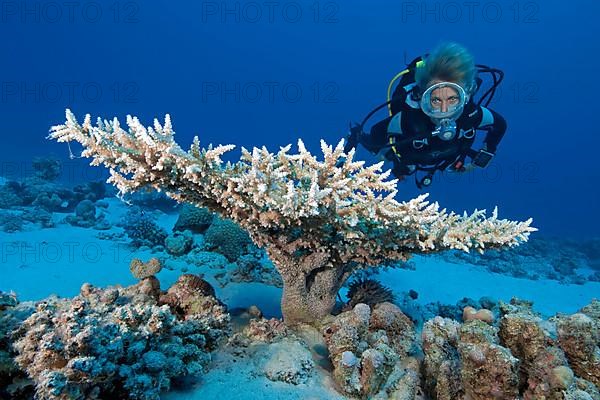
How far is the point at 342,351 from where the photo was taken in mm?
2562

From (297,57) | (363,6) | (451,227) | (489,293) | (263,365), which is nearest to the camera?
(263,365)

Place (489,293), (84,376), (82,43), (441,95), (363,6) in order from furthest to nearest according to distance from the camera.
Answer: (363,6) → (82,43) → (489,293) → (441,95) → (84,376)

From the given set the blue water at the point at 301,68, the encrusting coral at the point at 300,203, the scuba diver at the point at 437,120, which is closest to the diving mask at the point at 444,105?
the scuba diver at the point at 437,120

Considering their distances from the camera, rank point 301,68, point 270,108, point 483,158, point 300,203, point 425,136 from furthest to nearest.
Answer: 1. point 301,68
2. point 270,108
3. point 483,158
4. point 425,136
5. point 300,203

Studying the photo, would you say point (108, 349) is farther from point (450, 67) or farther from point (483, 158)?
point (483, 158)

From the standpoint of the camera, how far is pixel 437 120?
570 cm

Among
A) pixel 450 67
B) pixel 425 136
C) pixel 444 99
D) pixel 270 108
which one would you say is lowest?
pixel 425 136

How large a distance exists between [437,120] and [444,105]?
28 cm

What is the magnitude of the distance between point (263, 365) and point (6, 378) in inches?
58.8

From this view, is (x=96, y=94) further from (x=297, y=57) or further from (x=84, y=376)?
(x=84, y=376)

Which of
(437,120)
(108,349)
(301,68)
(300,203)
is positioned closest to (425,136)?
(437,120)

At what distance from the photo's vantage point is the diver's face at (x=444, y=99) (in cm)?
543

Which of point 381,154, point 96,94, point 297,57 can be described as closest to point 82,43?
point 96,94

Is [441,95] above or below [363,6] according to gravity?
below
